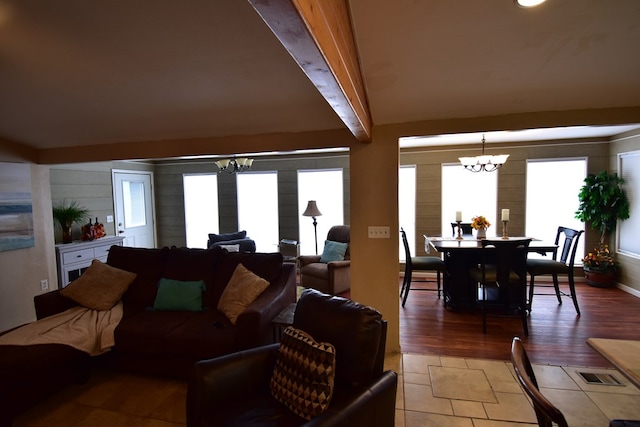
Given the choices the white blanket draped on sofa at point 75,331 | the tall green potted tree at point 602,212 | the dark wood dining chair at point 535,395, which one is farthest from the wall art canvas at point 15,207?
the tall green potted tree at point 602,212

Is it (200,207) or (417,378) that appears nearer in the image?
(417,378)

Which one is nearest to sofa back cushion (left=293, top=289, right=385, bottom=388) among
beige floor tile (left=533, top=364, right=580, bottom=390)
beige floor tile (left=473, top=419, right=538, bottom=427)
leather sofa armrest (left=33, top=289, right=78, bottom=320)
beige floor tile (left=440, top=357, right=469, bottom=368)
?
beige floor tile (left=473, top=419, right=538, bottom=427)

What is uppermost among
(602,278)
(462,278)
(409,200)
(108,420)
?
(409,200)

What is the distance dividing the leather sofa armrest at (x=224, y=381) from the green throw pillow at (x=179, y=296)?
1.35m

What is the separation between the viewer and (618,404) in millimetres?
2260

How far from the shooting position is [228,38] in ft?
6.53

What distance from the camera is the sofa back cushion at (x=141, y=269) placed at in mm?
3189

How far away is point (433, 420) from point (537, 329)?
2.15m

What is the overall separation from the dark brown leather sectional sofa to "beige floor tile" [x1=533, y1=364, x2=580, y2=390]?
2197 mm

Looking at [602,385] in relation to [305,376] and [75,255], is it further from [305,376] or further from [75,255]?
[75,255]

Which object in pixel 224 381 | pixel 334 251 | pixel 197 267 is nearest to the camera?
pixel 224 381

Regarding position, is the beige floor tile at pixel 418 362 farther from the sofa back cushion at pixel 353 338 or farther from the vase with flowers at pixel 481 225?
the vase with flowers at pixel 481 225

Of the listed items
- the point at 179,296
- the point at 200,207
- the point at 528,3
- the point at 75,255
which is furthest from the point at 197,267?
the point at 200,207

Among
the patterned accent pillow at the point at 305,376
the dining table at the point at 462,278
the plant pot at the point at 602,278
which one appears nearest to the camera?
the patterned accent pillow at the point at 305,376
